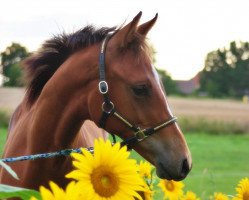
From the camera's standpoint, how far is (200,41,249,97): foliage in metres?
73.5

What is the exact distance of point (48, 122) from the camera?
2898 millimetres

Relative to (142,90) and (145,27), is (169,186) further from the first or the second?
(145,27)

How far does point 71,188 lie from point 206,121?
2741 centimetres

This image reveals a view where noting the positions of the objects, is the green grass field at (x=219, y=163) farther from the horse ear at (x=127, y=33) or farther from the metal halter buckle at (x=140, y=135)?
the metal halter buckle at (x=140, y=135)

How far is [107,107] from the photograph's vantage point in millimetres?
2787

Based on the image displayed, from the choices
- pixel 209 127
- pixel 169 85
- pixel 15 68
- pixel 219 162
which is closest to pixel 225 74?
pixel 169 85

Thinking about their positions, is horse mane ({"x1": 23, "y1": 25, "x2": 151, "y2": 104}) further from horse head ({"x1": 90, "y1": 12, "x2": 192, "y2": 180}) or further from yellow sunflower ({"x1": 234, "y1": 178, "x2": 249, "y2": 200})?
yellow sunflower ({"x1": 234, "y1": 178, "x2": 249, "y2": 200})

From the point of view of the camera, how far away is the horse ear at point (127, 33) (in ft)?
9.61

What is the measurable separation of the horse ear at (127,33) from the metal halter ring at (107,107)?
34 cm

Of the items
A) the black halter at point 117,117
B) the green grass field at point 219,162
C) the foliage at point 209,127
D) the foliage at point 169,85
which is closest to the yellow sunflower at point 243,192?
the black halter at point 117,117

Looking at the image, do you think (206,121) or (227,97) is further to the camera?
(227,97)

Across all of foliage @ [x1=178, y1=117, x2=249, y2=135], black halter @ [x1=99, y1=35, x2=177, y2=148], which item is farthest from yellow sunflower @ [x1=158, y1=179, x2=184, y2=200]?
foliage @ [x1=178, y1=117, x2=249, y2=135]

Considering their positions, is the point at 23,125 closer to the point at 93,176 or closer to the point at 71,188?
the point at 93,176

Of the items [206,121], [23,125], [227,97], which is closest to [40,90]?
[23,125]
